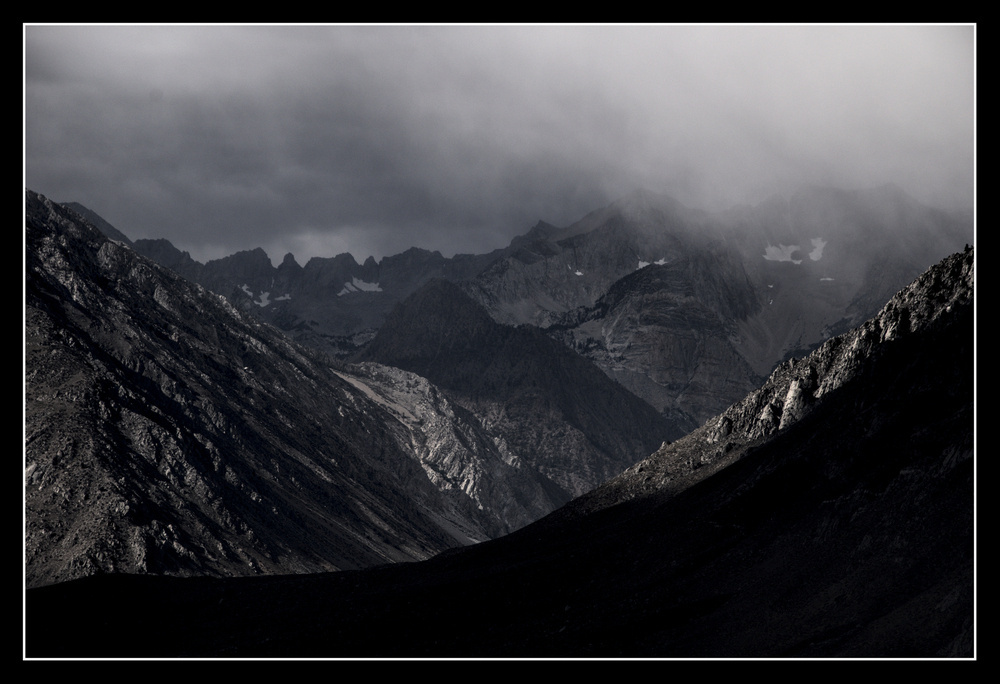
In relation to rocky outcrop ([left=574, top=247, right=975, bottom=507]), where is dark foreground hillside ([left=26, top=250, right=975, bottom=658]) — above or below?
below

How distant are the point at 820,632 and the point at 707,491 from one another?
42981 millimetres

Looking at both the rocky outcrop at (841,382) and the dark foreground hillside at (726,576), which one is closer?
the dark foreground hillside at (726,576)

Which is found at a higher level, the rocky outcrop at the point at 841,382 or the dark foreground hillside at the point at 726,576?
the rocky outcrop at the point at 841,382

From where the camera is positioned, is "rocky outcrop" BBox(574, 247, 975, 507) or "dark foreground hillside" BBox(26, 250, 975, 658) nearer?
"dark foreground hillside" BBox(26, 250, 975, 658)

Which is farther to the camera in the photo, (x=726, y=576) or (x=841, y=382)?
(x=841, y=382)

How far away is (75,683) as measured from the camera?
5419 centimetres

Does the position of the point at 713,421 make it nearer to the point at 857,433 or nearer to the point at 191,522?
the point at 857,433

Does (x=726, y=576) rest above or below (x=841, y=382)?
below

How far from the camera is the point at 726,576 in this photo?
96.4 m

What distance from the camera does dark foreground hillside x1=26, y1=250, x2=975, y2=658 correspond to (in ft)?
268

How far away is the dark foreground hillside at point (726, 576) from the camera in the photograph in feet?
268
